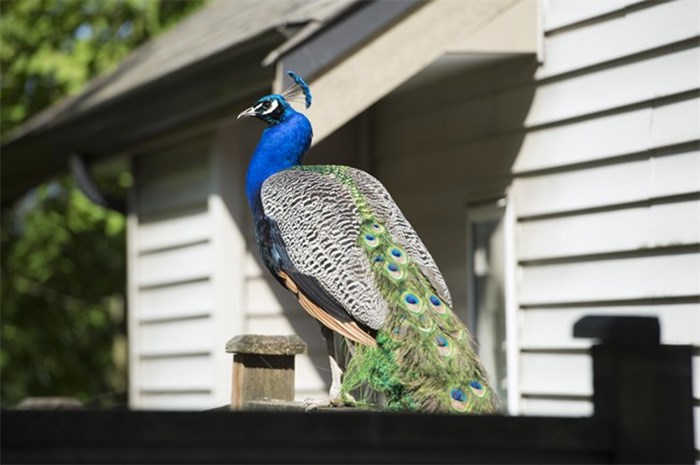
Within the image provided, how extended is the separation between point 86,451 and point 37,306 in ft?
36.6

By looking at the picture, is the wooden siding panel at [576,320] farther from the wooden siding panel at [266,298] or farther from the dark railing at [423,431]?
the dark railing at [423,431]

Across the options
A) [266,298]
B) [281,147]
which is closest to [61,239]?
[266,298]

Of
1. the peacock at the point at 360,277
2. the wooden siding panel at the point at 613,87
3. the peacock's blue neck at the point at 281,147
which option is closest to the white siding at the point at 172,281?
the wooden siding panel at the point at 613,87

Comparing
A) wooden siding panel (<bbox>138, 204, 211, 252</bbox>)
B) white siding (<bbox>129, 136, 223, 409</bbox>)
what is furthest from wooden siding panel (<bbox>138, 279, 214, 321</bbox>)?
wooden siding panel (<bbox>138, 204, 211, 252</bbox>)

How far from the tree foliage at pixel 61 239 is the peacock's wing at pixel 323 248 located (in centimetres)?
696

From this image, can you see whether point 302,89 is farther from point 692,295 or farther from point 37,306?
point 37,306

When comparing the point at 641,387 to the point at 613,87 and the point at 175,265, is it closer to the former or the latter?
the point at 613,87

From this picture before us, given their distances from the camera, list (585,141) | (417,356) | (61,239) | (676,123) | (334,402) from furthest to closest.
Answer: (61,239), (585,141), (676,123), (334,402), (417,356)

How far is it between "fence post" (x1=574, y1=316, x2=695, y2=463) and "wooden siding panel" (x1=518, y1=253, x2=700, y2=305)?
2548 millimetres

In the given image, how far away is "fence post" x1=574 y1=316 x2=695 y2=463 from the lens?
239 cm

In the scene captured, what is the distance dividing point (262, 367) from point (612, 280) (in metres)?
1.74

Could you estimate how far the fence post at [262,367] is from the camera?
431 centimetres

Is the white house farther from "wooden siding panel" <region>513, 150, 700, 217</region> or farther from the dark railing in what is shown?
the dark railing

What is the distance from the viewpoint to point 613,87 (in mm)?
5488
